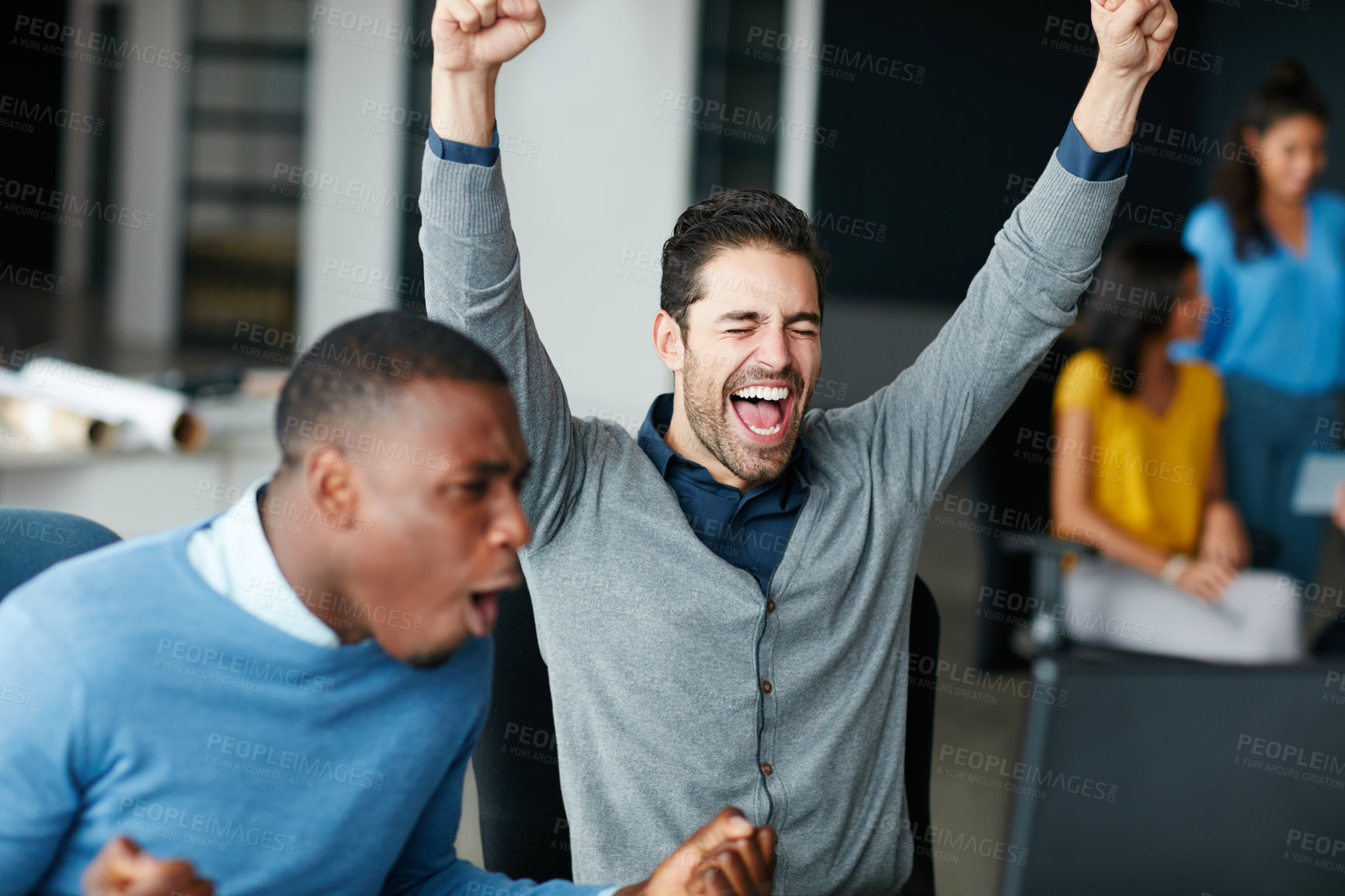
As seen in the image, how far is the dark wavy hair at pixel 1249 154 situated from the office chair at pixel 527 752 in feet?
9.09

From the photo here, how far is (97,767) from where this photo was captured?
2.70 ft

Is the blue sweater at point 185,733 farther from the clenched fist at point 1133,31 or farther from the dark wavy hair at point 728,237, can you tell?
the clenched fist at point 1133,31

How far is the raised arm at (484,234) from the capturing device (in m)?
1.03

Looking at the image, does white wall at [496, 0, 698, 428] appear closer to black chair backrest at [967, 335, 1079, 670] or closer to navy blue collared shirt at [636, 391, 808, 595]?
black chair backrest at [967, 335, 1079, 670]

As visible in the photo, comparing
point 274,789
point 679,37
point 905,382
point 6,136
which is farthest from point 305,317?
point 274,789

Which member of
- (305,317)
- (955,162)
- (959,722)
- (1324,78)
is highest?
(1324,78)

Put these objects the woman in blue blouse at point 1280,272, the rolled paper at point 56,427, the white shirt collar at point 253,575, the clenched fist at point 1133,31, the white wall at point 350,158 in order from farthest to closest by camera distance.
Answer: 1. the white wall at point 350,158
2. the woman in blue blouse at point 1280,272
3. the rolled paper at point 56,427
4. the clenched fist at point 1133,31
5. the white shirt collar at point 253,575

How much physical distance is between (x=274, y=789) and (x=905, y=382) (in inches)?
40.2

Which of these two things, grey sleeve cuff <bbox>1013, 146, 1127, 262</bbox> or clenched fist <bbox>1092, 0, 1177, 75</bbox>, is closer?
clenched fist <bbox>1092, 0, 1177, 75</bbox>

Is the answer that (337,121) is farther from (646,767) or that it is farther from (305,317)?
(646,767)

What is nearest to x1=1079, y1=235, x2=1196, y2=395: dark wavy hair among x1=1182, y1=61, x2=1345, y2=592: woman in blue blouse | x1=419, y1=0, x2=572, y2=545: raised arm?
x1=1182, y1=61, x2=1345, y2=592: woman in blue blouse

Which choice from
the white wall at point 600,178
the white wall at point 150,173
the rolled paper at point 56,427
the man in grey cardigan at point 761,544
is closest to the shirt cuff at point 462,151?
the man in grey cardigan at point 761,544

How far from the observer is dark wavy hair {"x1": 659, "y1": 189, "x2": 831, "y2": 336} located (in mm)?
1526

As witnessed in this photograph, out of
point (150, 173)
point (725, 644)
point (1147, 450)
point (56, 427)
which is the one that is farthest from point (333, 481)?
point (150, 173)
